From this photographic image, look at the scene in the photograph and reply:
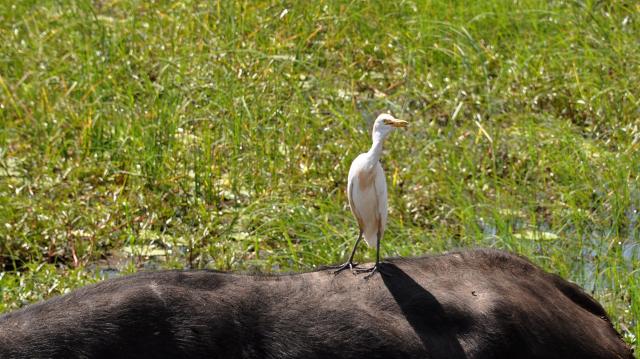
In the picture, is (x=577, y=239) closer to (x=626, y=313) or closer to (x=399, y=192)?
(x=626, y=313)

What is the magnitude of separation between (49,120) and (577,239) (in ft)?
8.60

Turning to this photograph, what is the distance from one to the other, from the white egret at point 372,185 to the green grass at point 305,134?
1.15 m

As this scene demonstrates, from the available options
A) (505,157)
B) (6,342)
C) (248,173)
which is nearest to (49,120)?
(248,173)

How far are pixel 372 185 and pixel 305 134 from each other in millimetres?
2335

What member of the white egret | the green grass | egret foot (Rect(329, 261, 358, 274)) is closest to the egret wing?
the white egret

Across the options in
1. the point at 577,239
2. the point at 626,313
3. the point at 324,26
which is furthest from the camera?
the point at 324,26

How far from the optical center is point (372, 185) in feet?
11.3

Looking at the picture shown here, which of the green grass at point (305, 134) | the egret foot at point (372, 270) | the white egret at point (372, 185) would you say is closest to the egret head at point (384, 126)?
the white egret at point (372, 185)

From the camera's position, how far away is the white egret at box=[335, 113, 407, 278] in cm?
338

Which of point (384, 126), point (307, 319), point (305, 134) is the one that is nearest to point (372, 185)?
point (384, 126)

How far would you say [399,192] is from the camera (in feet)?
17.8

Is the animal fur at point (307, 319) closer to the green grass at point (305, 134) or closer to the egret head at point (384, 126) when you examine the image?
the egret head at point (384, 126)

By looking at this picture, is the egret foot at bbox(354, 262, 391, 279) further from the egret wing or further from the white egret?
the egret wing

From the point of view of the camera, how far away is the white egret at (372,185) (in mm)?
3379
